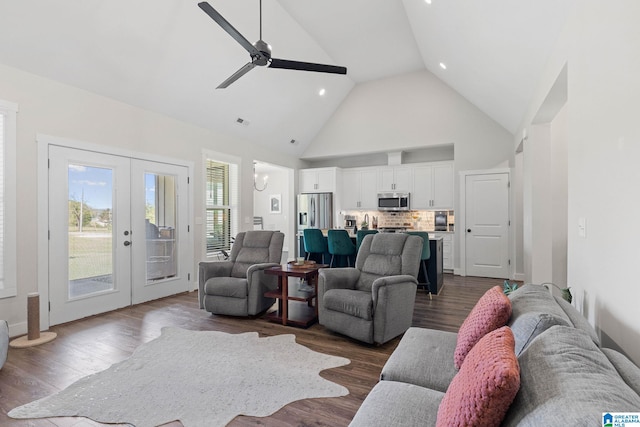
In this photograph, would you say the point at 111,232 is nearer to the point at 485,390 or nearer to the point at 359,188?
the point at 485,390

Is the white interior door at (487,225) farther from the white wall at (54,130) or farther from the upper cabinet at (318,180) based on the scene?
the white wall at (54,130)

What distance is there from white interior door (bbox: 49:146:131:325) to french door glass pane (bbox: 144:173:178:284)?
0.33 metres

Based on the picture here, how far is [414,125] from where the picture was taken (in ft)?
22.7

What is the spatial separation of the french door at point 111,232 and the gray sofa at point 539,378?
401 centimetres

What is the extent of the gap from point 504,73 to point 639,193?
3.26 metres

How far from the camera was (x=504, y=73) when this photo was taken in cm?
402

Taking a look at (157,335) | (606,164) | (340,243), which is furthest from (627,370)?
(340,243)

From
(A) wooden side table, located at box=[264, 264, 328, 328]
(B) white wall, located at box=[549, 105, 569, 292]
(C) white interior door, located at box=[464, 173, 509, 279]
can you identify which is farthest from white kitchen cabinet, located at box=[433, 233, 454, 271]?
(A) wooden side table, located at box=[264, 264, 328, 328]

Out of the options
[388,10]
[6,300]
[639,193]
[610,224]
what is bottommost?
[6,300]

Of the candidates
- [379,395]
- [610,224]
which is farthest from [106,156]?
[610,224]

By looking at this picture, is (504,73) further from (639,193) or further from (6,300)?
(6,300)

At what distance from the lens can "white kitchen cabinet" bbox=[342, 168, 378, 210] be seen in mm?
7691

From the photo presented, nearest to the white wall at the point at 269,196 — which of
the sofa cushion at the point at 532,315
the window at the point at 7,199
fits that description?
the window at the point at 7,199

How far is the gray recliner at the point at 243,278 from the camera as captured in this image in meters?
3.80
